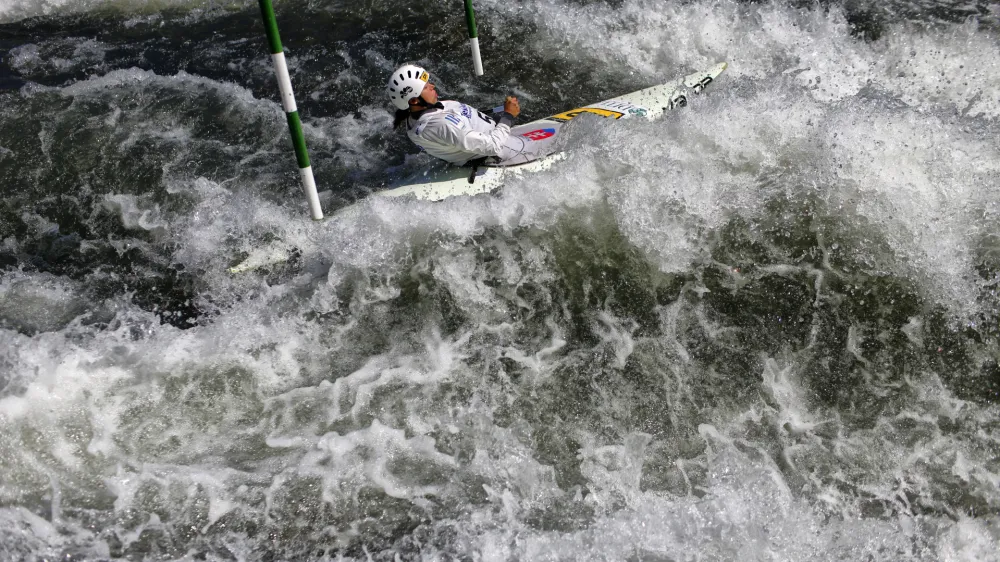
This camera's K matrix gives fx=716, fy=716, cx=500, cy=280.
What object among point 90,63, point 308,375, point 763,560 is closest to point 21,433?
point 308,375

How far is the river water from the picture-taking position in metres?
3.65

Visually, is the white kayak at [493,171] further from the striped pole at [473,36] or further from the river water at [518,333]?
the striped pole at [473,36]

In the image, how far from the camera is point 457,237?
201 inches

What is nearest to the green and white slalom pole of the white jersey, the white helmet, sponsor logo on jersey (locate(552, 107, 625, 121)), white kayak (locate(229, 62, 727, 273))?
white kayak (locate(229, 62, 727, 273))

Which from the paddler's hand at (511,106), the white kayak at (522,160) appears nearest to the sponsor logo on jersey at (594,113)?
the white kayak at (522,160)

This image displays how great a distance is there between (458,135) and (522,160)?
61cm

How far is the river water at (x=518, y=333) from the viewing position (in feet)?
12.0

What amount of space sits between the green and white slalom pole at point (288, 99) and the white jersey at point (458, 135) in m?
0.90

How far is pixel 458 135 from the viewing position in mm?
5180

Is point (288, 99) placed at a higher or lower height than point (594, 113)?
higher

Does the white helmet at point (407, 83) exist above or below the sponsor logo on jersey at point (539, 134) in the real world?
above

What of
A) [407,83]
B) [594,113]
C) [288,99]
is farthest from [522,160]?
[288,99]

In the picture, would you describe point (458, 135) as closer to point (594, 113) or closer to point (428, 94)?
point (428, 94)

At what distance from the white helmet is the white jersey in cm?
17
